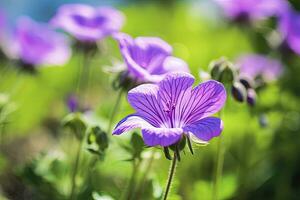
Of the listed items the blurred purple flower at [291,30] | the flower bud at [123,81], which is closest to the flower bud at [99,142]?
the flower bud at [123,81]

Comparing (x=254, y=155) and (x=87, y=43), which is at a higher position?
(x=87, y=43)

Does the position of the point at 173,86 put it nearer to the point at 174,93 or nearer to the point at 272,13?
the point at 174,93

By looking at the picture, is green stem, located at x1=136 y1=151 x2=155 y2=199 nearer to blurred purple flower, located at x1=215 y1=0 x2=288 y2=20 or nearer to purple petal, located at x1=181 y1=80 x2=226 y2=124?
purple petal, located at x1=181 y1=80 x2=226 y2=124

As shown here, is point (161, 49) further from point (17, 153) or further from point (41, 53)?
point (17, 153)

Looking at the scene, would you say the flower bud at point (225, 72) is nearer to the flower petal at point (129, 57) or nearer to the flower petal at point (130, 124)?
the flower petal at point (129, 57)

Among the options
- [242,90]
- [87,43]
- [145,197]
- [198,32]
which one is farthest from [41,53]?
[198,32]

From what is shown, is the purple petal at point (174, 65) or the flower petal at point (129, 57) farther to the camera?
the purple petal at point (174, 65)
